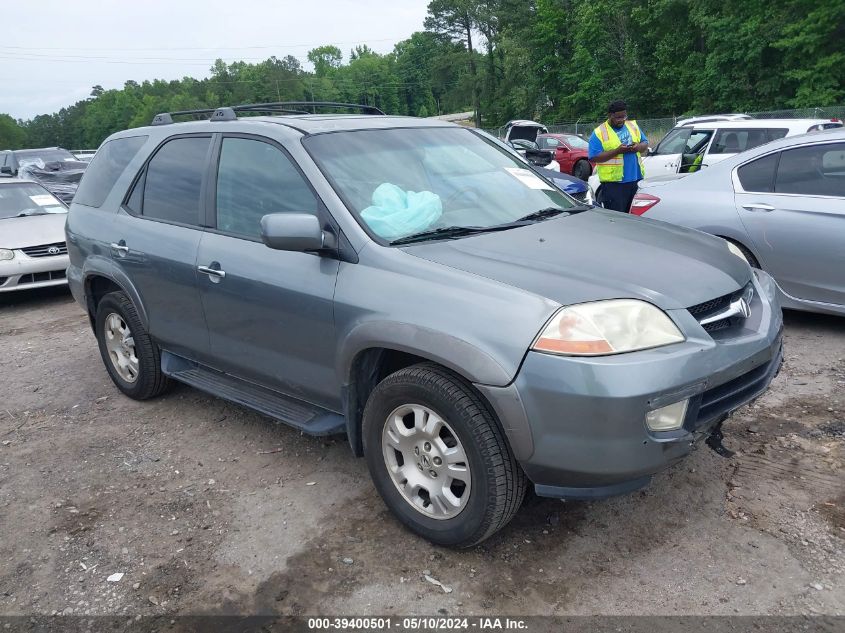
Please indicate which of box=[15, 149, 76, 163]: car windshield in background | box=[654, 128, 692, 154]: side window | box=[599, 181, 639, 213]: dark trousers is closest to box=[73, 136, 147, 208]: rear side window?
box=[599, 181, 639, 213]: dark trousers

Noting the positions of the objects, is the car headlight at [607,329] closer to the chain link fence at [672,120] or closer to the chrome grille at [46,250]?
the chrome grille at [46,250]

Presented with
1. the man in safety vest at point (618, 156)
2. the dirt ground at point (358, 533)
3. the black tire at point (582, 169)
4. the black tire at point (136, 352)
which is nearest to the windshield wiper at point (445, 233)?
the dirt ground at point (358, 533)

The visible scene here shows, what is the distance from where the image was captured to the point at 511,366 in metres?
2.55

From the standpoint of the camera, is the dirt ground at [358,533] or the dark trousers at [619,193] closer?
the dirt ground at [358,533]

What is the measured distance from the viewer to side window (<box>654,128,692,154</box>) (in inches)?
476

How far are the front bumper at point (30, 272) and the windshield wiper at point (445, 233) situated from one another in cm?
673

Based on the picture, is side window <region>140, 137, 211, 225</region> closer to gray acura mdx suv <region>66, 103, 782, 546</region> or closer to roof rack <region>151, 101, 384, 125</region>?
gray acura mdx suv <region>66, 103, 782, 546</region>

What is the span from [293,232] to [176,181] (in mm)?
1577

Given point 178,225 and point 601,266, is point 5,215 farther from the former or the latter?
point 601,266

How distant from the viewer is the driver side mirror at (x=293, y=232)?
3.04 m

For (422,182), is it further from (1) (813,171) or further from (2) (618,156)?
(2) (618,156)

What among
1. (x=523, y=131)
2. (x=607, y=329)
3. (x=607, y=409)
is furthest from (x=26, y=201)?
(x=523, y=131)

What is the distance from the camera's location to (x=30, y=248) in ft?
27.1

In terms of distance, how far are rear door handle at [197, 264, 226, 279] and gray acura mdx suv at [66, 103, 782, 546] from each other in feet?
0.04
